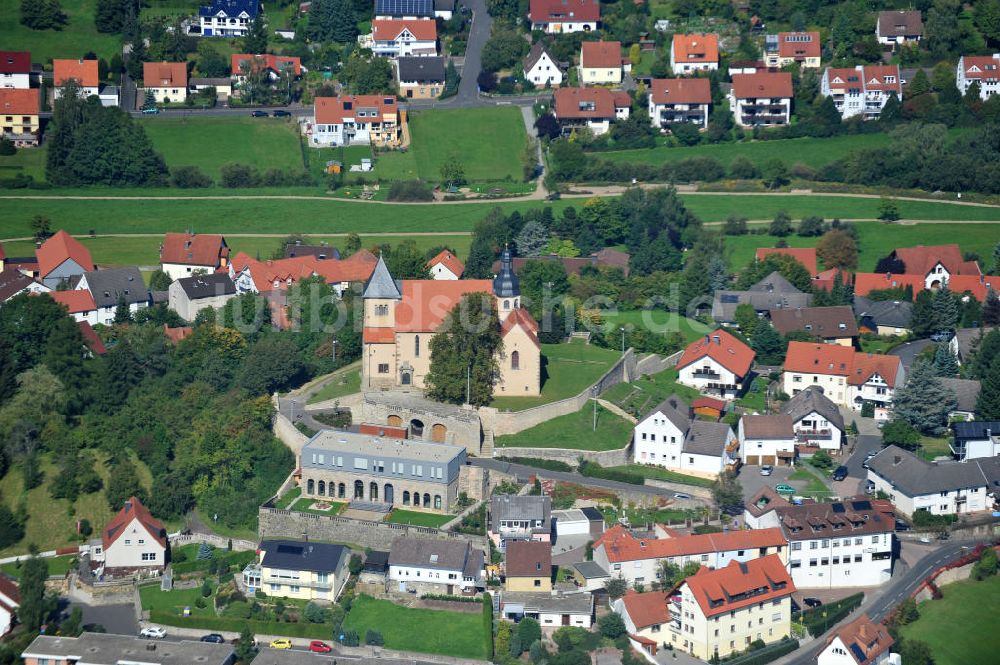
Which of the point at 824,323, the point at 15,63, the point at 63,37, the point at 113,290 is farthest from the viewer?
the point at 63,37

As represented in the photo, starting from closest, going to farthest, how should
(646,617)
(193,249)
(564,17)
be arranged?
(646,617) < (193,249) < (564,17)

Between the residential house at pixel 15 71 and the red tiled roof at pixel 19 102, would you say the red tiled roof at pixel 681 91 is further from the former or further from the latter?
the residential house at pixel 15 71

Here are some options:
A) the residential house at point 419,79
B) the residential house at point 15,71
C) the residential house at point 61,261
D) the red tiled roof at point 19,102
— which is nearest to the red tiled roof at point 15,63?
the residential house at point 15,71

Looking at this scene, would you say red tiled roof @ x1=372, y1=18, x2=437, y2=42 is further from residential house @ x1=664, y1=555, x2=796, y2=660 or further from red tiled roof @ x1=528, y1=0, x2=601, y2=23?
residential house @ x1=664, y1=555, x2=796, y2=660

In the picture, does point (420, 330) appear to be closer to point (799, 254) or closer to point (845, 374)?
point (845, 374)

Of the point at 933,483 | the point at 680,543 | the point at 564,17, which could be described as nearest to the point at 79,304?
the point at 680,543

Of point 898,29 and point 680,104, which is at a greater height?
point 898,29

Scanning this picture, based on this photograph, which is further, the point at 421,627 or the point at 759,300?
the point at 759,300

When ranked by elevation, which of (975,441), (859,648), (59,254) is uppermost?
(59,254)
